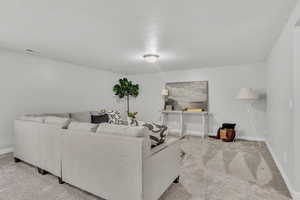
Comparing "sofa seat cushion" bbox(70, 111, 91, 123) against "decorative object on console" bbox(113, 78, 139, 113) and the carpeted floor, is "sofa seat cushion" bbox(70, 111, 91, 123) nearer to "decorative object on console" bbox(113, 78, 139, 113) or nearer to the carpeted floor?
the carpeted floor

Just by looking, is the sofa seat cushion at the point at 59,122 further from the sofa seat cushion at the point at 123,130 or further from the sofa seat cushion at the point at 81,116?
the sofa seat cushion at the point at 81,116

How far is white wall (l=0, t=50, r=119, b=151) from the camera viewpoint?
350 centimetres

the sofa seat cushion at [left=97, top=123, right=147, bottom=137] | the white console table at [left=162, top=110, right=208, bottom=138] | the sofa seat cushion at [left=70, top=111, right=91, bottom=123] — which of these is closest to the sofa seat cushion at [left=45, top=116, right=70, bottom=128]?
the sofa seat cushion at [left=97, top=123, right=147, bottom=137]

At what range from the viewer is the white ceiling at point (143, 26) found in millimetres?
1841

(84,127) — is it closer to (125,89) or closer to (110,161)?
(110,161)

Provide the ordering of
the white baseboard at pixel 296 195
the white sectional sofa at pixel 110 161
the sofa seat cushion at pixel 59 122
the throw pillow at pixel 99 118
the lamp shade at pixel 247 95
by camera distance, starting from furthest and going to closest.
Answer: the throw pillow at pixel 99 118 → the lamp shade at pixel 247 95 → the sofa seat cushion at pixel 59 122 → the white baseboard at pixel 296 195 → the white sectional sofa at pixel 110 161

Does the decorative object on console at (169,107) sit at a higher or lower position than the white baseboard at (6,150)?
higher

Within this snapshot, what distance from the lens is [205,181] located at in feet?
7.52

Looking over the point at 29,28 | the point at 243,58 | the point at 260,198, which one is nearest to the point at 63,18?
the point at 29,28

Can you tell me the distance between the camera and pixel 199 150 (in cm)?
368

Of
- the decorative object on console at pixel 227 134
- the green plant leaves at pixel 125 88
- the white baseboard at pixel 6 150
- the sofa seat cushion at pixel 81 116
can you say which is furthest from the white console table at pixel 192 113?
the white baseboard at pixel 6 150

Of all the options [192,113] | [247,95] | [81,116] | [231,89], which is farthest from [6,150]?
[231,89]

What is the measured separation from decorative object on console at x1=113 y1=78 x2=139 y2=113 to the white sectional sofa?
390 cm

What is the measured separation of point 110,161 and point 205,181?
1.47 m
